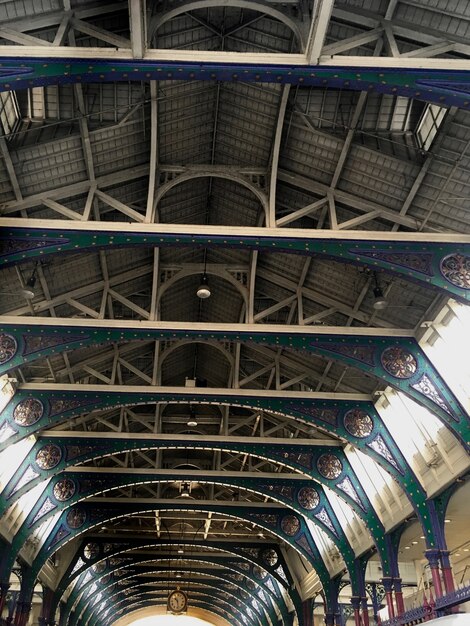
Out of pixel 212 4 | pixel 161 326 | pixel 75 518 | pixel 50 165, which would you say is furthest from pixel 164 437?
pixel 212 4

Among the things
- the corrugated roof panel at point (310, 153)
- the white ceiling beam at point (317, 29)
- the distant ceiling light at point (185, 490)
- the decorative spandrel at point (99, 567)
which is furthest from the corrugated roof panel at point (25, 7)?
the decorative spandrel at point (99, 567)

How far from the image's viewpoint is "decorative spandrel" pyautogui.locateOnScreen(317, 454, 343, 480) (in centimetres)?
2855

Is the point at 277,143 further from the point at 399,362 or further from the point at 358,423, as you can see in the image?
the point at 358,423

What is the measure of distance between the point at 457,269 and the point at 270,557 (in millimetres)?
33399

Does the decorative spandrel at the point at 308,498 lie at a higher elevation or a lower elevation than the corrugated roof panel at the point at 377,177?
lower

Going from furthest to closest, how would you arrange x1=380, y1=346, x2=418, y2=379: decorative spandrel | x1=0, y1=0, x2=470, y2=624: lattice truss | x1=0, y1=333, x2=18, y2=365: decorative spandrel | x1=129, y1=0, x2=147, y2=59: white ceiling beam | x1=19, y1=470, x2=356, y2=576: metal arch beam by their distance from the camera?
x1=19, y1=470, x2=356, y2=576: metal arch beam, x1=380, y1=346, x2=418, y2=379: decorative spandrel, x1=0, y1=333, x2=18, y2=365: decorative spandrel, x1=0, y1=0, x2=470, y2=624: lattice truss, x1=129, y1=0, x2=147, y2=59: white ceiling beam

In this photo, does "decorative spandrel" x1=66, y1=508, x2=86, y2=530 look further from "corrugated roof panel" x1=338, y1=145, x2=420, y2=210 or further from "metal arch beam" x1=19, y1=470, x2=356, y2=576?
"corrugated roof panel" x1=338, y1=145, x2=420, y2=210

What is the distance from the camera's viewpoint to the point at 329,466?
28.7m

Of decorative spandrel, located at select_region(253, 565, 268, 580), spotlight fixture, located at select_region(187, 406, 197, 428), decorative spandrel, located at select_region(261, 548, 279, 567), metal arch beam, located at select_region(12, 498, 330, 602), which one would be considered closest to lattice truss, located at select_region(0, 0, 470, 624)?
spotlight fixture, located at select_region(187, 406, 197, 428)

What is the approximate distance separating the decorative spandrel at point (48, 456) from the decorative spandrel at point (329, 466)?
1259 cm

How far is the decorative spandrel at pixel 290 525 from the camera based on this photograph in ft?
119

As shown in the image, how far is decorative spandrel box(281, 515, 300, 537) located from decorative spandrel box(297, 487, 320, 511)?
4422 mm

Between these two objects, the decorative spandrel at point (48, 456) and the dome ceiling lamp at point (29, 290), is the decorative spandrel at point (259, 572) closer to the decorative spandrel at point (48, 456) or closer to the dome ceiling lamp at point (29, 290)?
the decorative spandrel at point (48, 456)

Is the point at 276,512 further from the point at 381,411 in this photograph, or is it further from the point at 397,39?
the point at 397,39
